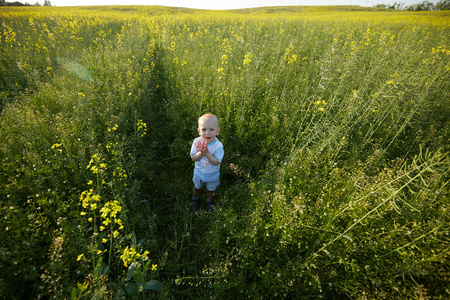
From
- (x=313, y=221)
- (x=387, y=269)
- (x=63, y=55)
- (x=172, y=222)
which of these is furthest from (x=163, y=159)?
(x=63, y=55)

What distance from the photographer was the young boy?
7.83 feet

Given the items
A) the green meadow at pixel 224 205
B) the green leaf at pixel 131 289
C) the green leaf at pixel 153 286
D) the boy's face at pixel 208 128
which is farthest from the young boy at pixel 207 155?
the green leaf at pixel 131 289

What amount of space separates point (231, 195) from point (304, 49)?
606 cm

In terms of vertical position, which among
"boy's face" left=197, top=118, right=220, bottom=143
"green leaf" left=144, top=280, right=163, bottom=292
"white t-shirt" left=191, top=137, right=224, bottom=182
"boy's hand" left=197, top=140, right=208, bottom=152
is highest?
"boy's face" left=197, top=118, right=220, bottom=143

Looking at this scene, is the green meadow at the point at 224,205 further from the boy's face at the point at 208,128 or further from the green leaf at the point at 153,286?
the boy's face at the point at 208,128

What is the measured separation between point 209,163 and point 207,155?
0.21 meters

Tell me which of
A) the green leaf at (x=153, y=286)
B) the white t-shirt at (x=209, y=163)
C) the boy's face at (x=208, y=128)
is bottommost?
the green leaf at (x=153, y=286)

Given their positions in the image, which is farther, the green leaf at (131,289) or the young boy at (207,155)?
the young boy at (207,155)

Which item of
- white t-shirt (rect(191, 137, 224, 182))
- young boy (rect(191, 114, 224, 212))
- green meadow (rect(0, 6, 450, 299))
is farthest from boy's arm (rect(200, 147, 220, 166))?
green meadow (rect(0, 6, 450, 299))

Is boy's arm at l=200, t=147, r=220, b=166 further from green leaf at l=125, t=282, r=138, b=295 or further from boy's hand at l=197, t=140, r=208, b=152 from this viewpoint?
green leaf at l=125, t=282, r=138, b=295

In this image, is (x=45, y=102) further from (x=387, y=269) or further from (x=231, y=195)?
(x=387, y=269)

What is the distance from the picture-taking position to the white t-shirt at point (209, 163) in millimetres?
2563

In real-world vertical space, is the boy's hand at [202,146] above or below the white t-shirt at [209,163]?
above

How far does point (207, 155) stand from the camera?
2412 millimetres
